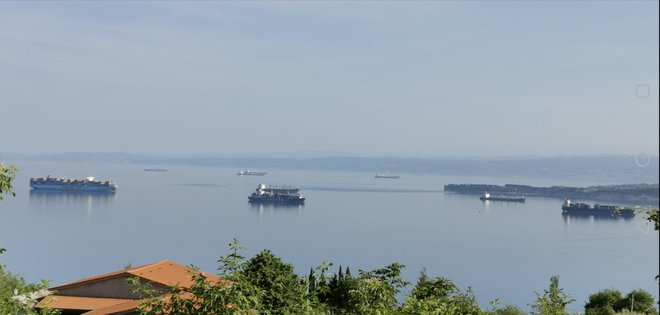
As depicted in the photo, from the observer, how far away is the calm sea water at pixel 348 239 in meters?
57.7

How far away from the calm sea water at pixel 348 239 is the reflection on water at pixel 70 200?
0.20 meters

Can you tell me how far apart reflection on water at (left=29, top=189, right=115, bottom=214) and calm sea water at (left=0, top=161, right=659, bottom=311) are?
201 mm

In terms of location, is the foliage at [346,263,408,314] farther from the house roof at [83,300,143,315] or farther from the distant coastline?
the distant coastline

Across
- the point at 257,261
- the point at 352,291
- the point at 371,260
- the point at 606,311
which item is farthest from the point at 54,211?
the point at 352,291

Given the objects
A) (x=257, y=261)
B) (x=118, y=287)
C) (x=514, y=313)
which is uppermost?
(x=257, y=261)

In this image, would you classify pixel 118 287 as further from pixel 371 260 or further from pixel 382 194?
pixel 382 194

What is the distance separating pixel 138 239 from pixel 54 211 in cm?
2502

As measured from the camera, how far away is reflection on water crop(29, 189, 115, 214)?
9909cm

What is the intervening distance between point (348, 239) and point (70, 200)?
170ft

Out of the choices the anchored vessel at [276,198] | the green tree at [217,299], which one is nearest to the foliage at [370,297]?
the green tree at [217,299]

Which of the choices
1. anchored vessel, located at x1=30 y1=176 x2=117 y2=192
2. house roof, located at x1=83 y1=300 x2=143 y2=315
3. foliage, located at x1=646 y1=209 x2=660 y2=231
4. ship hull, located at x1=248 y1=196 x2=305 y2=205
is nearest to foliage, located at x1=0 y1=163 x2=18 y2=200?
foliage, located at x1=646 y1=209 x2=660 y2=231

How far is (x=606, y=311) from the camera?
2531cm

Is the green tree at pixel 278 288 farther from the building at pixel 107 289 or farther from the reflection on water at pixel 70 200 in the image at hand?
the reflection on water at pixel 70 200

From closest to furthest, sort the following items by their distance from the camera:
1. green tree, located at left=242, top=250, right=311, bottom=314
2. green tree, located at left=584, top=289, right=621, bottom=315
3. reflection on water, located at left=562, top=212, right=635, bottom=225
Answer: green tree, located at left=242, top=250, right=311, bottom=314, green tree, located at left=584, top=289, right=621, bottom=315, reflection on water, located at left=562, top=212, right=635, bottom=225
